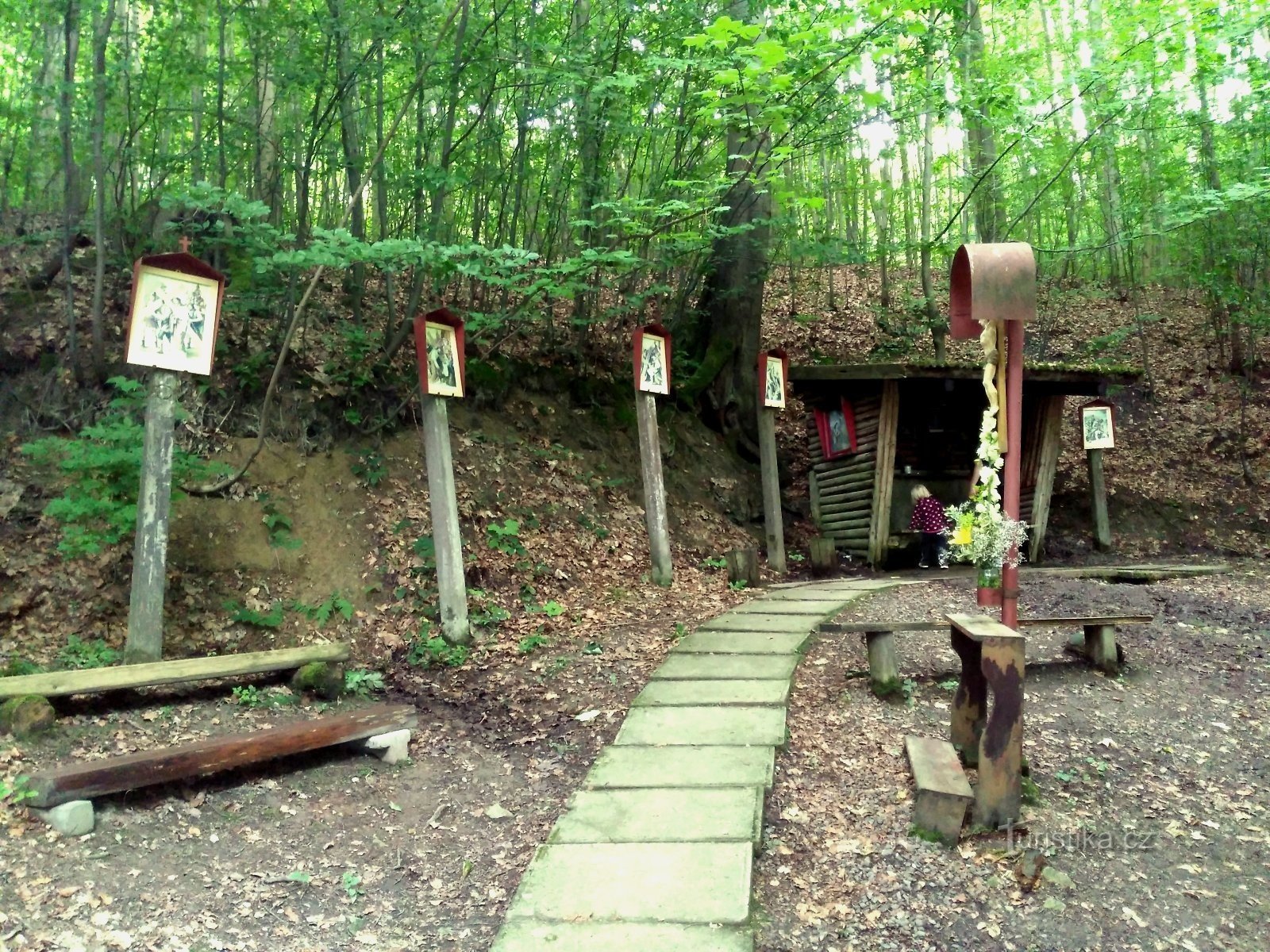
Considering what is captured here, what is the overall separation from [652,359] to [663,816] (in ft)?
18.5

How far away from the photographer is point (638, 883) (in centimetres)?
325

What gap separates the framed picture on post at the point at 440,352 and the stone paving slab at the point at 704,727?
2970 mm

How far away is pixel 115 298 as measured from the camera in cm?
816

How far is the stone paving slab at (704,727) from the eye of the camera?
184 inches

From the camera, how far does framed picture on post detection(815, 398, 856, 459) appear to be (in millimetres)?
12000

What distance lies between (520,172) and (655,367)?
2612 millimetres

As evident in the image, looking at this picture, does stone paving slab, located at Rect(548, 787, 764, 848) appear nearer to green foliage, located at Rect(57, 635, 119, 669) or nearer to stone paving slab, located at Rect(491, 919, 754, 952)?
stone paving slab, located at Rect(491, 919, 754, 952)

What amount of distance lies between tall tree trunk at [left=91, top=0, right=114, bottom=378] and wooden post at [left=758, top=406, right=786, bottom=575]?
264 inches

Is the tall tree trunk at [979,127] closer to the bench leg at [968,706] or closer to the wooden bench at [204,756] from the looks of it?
the bench leg at [968,706]

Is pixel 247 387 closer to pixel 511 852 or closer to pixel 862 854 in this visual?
pixel 511 852

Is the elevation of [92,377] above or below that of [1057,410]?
above

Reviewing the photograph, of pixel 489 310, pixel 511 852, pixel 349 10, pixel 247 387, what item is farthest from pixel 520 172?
pixel 511 852

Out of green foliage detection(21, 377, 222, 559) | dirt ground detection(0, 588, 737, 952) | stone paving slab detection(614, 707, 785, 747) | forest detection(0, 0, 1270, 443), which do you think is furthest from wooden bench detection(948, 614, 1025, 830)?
→ green foliage detection(21, 377, 222, 559)

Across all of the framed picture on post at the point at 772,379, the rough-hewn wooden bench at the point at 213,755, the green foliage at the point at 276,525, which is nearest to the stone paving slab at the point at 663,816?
the rough-hewn wooden bench at the point at 213,755
